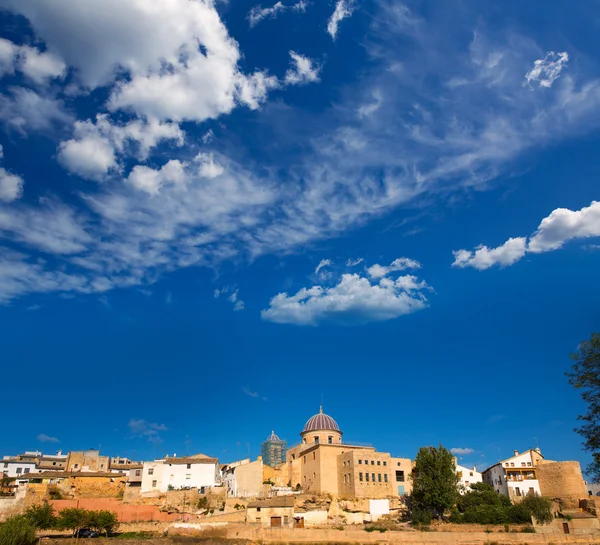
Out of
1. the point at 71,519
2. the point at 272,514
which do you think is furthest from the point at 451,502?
the point at 71,519

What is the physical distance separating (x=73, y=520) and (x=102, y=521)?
8.52 ft

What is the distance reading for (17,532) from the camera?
142ft

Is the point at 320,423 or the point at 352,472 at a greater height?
the point at 320,423

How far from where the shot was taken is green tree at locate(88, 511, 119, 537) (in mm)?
50219

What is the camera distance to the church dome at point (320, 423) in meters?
87.6

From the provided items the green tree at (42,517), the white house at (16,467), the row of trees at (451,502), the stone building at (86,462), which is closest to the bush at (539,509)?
the row of trees at (451,502)

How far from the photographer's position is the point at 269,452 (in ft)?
375

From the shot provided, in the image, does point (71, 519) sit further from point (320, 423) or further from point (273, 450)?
point (273, 450)

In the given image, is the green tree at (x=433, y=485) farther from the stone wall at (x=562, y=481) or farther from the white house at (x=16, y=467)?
the white house at (x=16, y=467)

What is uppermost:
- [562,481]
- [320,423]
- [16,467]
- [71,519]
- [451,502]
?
[320,423]

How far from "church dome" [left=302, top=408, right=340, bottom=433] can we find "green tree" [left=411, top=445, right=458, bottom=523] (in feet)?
88.9

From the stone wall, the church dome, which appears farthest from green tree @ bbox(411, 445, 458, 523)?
the church dome

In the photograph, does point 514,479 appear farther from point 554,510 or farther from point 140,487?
point 140,487

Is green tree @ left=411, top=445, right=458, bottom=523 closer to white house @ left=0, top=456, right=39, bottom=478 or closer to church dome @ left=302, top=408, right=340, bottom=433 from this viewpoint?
church dome @ left=302, top=408, right=340, bottom=433
